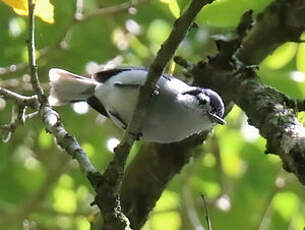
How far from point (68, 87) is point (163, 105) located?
0.61m

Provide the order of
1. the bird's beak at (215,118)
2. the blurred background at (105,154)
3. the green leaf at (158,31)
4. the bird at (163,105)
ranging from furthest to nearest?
the green leaf at (158,31), the blurred background at (105,154), the bird's beak at (215,118), the bird at (163,105)

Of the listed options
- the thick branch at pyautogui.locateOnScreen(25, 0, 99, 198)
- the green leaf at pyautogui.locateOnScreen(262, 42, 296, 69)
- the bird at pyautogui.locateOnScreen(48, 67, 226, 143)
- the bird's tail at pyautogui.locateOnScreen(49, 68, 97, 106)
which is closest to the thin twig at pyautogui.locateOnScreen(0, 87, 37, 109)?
the thick branch at pyautogui.locateOnScreen(25, 0, 99, 198)

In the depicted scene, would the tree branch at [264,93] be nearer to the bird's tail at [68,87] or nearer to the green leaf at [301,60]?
the green leaf at [301,60]

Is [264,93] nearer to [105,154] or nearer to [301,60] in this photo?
[301,60]

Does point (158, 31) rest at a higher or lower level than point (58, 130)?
lower

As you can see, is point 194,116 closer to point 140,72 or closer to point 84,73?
point 140,72

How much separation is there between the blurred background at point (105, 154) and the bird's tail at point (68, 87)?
203 millimetres

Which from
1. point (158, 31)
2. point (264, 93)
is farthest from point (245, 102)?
point (158, 31)

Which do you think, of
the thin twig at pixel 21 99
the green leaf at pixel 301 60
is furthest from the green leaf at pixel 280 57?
the thin twig at pixel 21 99

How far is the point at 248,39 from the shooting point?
7.91ft

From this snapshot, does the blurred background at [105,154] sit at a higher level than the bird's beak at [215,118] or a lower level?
lower

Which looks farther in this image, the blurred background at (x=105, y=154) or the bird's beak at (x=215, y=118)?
the blurred background at (x=105, y=154)

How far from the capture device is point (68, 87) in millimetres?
2684

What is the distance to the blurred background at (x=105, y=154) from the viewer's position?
9.48 feet
